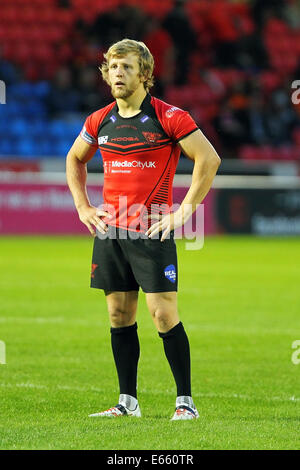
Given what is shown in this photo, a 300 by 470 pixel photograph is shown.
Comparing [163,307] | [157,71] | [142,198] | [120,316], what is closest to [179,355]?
[163,307]

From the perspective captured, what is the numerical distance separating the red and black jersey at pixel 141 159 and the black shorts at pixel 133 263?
0.35 ft

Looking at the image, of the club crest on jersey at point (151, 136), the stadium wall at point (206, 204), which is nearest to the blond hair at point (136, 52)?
the club crest on jersey at point (151, 136)

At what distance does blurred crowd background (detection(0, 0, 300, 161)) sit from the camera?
26.2 m

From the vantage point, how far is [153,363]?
8.77m

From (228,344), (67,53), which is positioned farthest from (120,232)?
(67,53)

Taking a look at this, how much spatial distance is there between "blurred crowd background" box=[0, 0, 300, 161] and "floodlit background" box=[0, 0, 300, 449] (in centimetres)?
6

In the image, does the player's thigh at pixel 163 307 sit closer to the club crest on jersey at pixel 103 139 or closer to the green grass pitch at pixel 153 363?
the green grass pitch at pixel 153 363

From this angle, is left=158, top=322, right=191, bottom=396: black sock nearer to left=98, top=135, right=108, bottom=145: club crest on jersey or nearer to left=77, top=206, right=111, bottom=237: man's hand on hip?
left=77, top=206, right=111, bottom=237: man's hand on hip

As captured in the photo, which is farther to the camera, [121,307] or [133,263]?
[121,307]

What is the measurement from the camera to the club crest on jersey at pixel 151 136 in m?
6.07

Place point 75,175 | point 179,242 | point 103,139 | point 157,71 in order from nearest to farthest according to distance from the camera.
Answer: point 103,139 < point 75,175 < point 179,242 < point 157,71

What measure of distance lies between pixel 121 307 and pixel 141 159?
100 centimetres

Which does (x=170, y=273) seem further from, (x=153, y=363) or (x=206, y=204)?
(x=206, y=204)

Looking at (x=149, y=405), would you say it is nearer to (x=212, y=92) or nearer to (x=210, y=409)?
(x=210, y=409)
